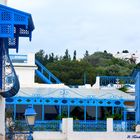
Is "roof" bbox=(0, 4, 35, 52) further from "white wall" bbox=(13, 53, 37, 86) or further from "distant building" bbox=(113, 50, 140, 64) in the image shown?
"distant building" bbox=(113, 50, 140, 64)

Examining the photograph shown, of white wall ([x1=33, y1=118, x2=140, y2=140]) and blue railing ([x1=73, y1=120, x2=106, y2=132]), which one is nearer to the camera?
white wall ([x1=33, y1=118, x2=140, y2=140])

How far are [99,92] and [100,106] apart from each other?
2.56 m

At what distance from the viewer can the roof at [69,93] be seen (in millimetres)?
44344

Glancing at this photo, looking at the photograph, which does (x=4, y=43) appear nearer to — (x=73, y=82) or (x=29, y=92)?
(x=29, y=92)

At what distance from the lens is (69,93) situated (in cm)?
4591

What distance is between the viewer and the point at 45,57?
10156cm

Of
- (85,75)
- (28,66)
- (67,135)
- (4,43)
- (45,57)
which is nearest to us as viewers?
(4,43)

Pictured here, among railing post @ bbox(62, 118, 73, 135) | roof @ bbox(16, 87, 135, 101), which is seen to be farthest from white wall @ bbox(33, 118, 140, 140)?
roof @ bbox(16, 87, 135, 101)

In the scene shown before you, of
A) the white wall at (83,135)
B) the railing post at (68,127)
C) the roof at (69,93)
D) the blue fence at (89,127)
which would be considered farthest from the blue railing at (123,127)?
the roof at (69,93)

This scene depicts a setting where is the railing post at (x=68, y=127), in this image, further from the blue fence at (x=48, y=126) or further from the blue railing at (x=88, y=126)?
the blue fence at (x=48, y=126)

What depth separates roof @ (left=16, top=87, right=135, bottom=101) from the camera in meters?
44.3

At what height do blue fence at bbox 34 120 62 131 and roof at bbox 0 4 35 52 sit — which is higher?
roof at bbox 0 4 35 52

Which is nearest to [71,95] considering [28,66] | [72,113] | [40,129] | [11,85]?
[72,113]

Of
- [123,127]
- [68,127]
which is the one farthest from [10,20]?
[123,127]
